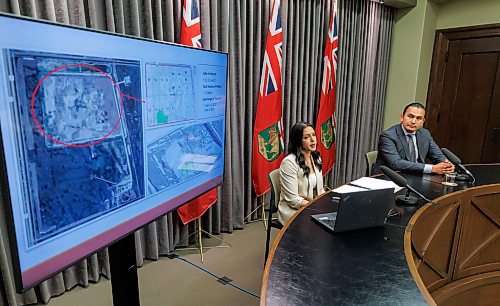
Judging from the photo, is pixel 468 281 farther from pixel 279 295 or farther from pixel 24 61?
pixel 24 61

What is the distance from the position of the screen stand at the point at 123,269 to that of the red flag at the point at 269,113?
6.07 ft

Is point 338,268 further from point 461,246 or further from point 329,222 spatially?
point 461,246

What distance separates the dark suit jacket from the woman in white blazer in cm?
69

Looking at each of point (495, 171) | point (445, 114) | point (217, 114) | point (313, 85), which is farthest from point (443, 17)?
point (217, 114)

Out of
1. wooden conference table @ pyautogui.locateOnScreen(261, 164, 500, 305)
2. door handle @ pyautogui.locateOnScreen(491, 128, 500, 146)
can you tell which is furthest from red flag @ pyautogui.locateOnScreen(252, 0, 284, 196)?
door handle @ pyautogui.locateOnScreen(491, 128, 500, 146)

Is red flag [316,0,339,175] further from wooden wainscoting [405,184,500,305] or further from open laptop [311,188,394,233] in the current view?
open laptop [311,188,394,233]

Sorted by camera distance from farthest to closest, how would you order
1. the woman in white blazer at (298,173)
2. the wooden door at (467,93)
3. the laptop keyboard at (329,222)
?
the wooden door at (467,93), the woman in white blazer at (298,173), the laptop keyboard at (329,222)

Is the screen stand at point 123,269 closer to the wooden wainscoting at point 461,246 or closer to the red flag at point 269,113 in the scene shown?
the wooden wainscoting at point 461,246

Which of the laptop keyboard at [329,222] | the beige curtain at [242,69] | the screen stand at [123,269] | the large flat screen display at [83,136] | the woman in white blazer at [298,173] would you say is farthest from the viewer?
the woman in white blazer at [298,173]

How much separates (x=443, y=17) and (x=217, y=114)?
13.4ft

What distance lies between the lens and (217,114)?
1.88 meters

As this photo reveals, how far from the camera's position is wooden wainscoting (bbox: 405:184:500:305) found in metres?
1.77

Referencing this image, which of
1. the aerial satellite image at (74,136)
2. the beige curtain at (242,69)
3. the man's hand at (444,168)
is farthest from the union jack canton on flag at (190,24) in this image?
the man's hand at (444,168)

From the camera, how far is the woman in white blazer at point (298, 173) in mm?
2193
